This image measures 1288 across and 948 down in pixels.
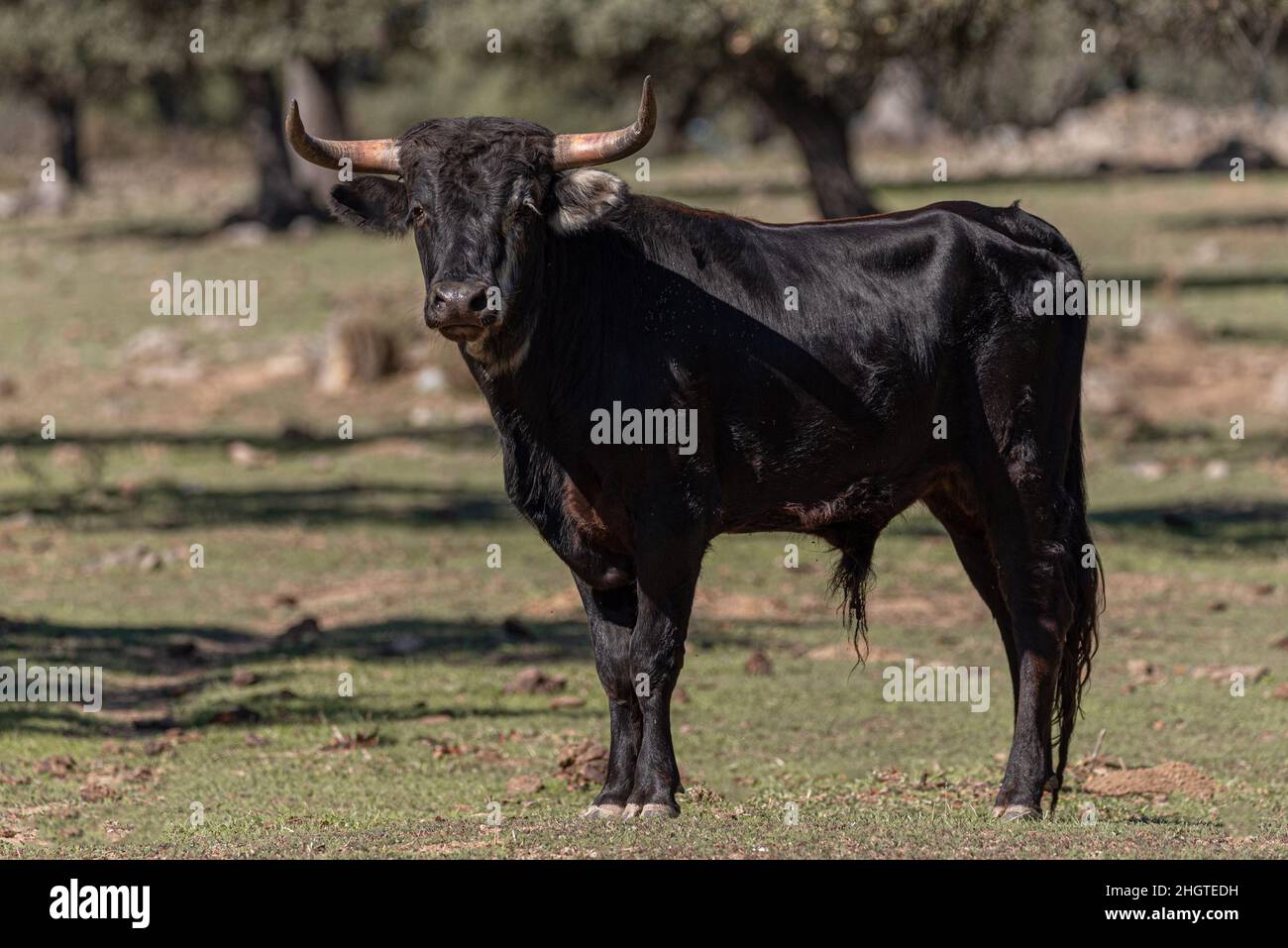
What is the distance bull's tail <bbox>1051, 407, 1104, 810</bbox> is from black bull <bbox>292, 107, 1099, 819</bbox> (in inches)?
0.5

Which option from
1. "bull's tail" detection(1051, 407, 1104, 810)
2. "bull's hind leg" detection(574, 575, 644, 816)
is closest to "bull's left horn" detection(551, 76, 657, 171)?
"bull's hind leg" detection(574, 575, 644, 816)

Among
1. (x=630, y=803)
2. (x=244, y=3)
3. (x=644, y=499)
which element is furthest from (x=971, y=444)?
(x=244, y=3)

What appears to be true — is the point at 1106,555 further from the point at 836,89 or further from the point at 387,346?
the point at 836,89

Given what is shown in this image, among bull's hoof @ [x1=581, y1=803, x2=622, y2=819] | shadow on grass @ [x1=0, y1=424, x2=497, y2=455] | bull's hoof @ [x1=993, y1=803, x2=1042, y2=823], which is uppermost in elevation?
shadow on grass @ [x1=0, y1=424, x2=497, y2=455]

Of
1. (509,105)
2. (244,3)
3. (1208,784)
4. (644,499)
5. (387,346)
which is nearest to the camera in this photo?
(644,499)

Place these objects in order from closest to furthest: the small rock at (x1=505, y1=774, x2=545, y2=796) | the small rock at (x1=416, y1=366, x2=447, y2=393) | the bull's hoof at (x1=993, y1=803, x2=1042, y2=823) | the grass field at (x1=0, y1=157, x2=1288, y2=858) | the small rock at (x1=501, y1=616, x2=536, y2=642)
Result: the bull's hoof at (x1=993, y1=803, x2=1042, y2=823) < the grass field at (x1=0, y1=157, x2=1288, y2=858) < the small rock at (x1=505, y1=774, x2=545, y2=796) < the small rock at (x1=501, y1=616, x2=536, y2=642) < the small rock at (x1=416, y1=366, x2=447, y2=393)

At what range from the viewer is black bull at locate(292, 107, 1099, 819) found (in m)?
7.66

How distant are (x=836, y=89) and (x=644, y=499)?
64.5 feet

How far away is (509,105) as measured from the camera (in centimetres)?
5266

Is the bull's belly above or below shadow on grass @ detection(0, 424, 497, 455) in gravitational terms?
above

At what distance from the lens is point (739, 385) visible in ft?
26.2

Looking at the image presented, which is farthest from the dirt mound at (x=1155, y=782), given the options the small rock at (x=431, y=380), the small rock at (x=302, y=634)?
the small rock at (x=431, y=380)

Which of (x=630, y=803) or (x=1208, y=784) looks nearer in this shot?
Result: (x=630, y=803)

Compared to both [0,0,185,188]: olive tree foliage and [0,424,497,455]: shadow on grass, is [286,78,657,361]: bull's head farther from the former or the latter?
[0,0,185,188]: olive tree foliage
